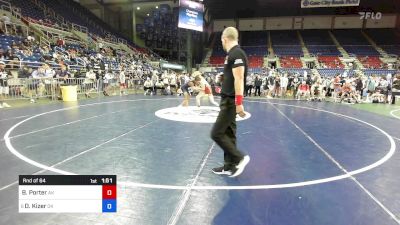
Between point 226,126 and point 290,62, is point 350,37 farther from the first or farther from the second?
point 226,126

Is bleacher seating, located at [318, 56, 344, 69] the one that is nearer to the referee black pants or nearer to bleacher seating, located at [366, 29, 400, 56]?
bleacher seating, located at [366, 29, 400, 56]

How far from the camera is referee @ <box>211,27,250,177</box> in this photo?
3.85m

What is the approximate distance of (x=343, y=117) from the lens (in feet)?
33.0

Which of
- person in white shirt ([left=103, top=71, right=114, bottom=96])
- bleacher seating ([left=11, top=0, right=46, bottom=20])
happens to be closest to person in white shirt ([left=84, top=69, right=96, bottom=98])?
person in white shirt ([left=103, top=71, right=114, bottom=96])

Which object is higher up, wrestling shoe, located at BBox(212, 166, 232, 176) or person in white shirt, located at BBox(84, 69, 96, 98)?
person in white shirt, located at BBox(84, 69, 96, 98)

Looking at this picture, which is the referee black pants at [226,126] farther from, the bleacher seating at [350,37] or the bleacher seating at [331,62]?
the bleacher seating at [350,37]

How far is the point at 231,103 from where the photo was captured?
4109 millimetres

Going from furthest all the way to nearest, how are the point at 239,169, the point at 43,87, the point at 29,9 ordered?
the point at 29,9, the point at 43,87, the point at 239,169

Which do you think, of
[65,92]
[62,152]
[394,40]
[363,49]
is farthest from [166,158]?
[394,40]

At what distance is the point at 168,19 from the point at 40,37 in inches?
768

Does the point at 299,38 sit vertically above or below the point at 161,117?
above

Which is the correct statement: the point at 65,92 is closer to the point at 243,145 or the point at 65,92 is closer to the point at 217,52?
the point at 243,145
